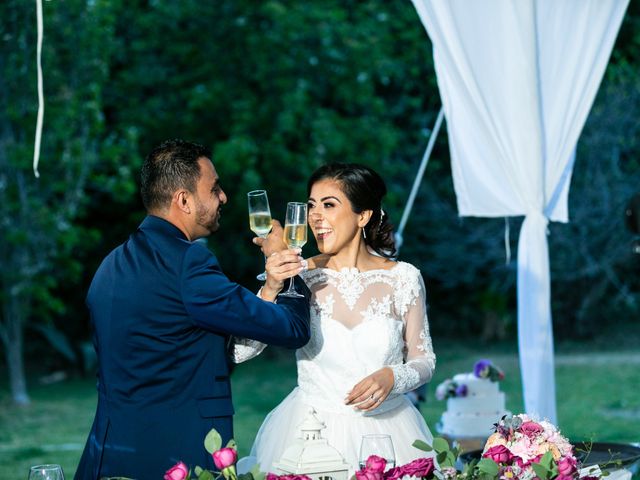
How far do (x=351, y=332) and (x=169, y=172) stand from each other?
0.96 m

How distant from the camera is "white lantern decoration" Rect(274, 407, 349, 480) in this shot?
7.33 ft

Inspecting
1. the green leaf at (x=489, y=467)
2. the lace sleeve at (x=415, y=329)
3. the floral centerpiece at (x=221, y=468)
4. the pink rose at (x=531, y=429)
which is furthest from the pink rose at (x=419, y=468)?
the lace sleeve at (x=415, y=329)

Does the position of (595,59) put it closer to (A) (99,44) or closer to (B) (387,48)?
(A) (99,44)

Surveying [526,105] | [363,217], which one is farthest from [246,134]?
[363,217]

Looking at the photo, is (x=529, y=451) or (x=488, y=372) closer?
(x=529, y=451)

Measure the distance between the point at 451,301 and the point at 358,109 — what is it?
4042mm

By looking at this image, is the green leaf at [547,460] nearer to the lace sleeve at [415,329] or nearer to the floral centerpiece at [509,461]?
the floral centerpiece at [509,461]

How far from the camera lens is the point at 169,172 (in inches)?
108

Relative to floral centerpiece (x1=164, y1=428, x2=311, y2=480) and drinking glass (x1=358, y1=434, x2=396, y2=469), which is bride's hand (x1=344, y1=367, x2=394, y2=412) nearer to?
drinking glass (x1=358, y1=434, x2=396, y2=469)

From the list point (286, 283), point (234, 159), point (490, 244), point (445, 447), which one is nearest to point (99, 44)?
point (234, 159)

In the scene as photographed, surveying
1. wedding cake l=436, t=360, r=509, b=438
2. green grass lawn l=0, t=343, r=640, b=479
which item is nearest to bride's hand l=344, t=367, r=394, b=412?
wedding cake l=436, t=360, r=509, b=438

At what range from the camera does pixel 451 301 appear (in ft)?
53.8

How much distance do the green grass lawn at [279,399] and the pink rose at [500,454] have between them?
490 centimetres

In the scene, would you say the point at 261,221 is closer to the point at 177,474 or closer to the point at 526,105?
the point at 177,474
